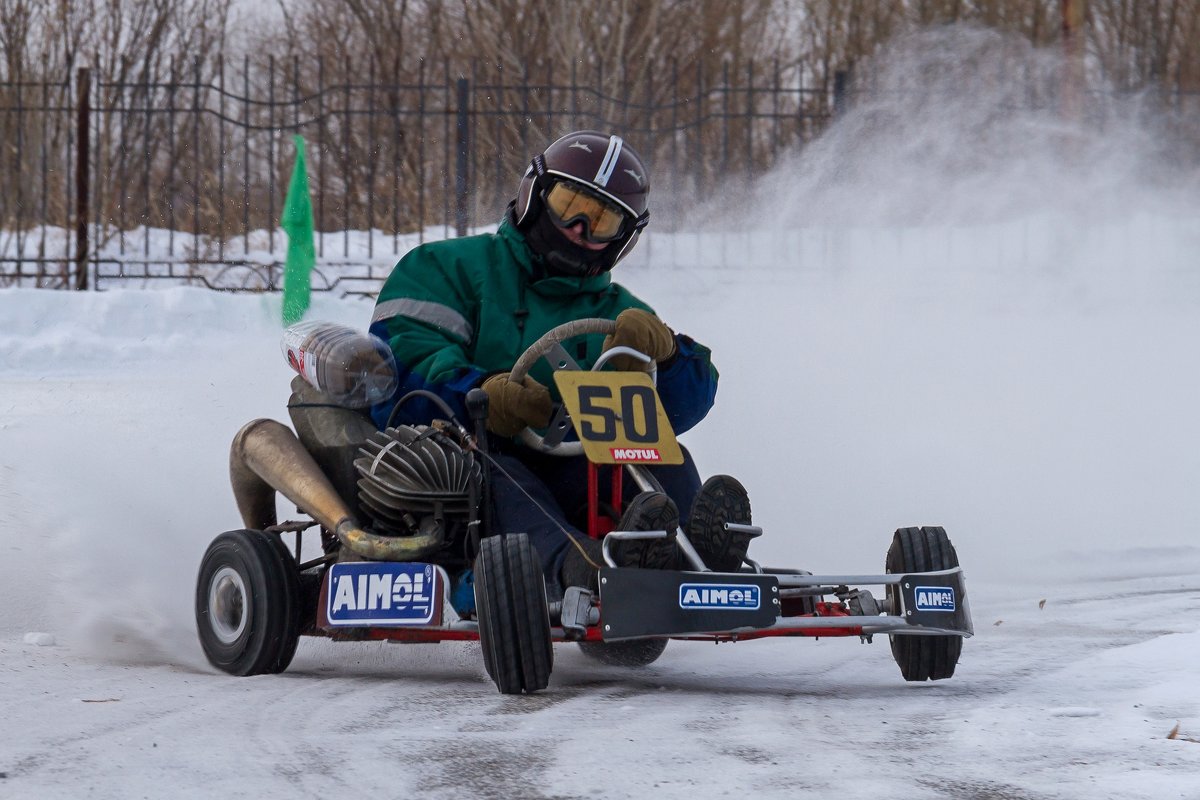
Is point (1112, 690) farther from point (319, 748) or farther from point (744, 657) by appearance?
point (319, 748)

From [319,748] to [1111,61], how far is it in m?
20.1

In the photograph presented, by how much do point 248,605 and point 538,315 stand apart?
4.30ft

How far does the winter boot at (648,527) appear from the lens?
4391mm

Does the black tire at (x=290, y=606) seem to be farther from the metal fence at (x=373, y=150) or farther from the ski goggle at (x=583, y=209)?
the metal fence at (x=373, y=150)

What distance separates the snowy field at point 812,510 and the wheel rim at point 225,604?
Answer: 0.22m

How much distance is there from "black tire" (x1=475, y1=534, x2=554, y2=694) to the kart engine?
0.48m

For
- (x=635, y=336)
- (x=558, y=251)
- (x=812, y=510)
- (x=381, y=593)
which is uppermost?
(x=558, y=251)

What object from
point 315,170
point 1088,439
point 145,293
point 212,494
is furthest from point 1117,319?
point 315,170

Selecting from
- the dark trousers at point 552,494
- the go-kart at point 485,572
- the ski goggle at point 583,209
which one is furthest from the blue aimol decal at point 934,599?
the ski goggle at point 583,209

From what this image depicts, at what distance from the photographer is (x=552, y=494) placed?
17.1 ft

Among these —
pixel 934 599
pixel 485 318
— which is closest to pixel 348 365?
pixel 485 318

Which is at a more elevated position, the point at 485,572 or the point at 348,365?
the point at 348,365

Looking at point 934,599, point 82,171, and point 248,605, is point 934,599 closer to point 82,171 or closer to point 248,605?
point 248,605

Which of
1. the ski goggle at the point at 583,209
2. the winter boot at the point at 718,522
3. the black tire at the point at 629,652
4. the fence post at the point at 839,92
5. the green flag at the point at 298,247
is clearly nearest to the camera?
the winter boot at the point at 718,522
